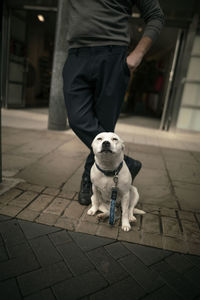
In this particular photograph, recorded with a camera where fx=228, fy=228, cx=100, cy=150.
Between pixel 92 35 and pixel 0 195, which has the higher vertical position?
pixel 92 35

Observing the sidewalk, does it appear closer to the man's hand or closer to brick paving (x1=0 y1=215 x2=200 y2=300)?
brick paving (x1=0 y1=215 x2=200 y2=300)

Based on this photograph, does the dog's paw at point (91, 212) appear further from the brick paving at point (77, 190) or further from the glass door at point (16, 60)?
the glass door at point (16, 60)

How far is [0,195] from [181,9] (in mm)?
6490

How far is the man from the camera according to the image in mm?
1729

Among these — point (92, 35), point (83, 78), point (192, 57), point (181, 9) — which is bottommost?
point (83, 78)

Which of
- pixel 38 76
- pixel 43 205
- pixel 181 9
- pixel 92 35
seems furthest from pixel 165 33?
pixel 43 205

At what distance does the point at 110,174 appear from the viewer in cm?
169

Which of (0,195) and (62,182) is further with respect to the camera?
(62,182)

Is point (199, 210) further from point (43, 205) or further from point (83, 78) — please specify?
point (83, 78)

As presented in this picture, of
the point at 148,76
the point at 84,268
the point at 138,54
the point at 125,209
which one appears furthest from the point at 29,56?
the point at 84,268

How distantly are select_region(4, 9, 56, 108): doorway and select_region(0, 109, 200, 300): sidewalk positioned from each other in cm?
605

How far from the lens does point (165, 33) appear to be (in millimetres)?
9836

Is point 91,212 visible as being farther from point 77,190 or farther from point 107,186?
point 77,190

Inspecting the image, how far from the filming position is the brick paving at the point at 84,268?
3.71 feet
